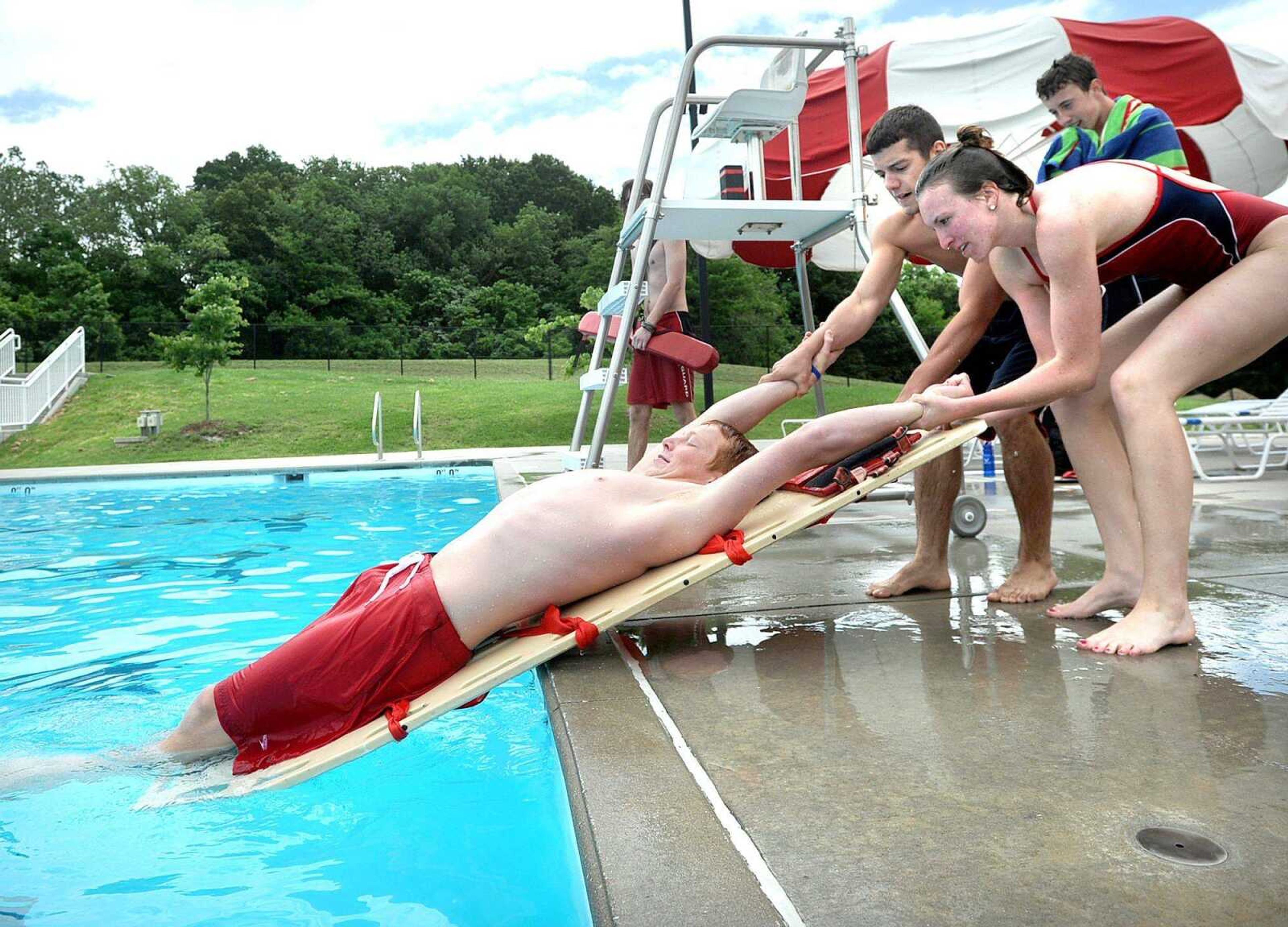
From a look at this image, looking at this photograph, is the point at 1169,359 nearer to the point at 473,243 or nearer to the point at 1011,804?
the point at 1011,804

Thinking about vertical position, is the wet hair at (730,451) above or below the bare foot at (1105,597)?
above

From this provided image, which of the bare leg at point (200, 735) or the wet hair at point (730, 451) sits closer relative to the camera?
the bare leg at point (200, 735)

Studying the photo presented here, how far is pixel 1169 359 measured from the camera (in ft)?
8.43

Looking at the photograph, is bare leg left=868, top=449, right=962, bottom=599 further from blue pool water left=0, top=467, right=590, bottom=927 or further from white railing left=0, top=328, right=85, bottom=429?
white railing left=0, top=328, right=85, bottom=429

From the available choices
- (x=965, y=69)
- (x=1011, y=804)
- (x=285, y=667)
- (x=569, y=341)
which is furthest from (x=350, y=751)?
(x=569, y=341)

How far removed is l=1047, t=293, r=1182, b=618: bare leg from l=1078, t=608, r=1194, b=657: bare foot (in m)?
0.40

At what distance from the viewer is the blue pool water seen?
6.47 ft

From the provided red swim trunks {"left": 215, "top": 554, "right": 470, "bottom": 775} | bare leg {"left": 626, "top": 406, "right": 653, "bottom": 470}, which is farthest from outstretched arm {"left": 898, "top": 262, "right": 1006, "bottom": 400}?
bare leg {"left": 626, "top": 406, "right": 653, "bottom": 470}

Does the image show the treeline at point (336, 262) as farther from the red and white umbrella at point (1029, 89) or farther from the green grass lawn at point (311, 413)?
the red and white umbrella at point (1029, 89)

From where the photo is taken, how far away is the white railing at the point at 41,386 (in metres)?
19.8

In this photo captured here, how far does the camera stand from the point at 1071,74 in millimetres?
3820

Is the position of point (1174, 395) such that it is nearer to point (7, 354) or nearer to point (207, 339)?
point (207, 339)

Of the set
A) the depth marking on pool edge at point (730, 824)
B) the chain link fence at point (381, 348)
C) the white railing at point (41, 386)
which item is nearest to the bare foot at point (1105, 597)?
the depth marking on pool edge at point (730, 824)

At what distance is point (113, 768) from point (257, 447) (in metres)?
16.5
